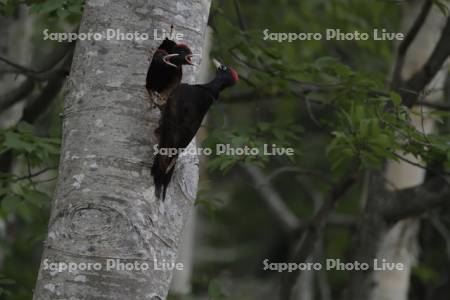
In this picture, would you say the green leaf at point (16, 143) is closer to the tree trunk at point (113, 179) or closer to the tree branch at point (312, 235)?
the tree trunk at point (113, 179)

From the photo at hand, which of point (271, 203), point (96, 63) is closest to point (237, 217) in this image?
point (271, 203)

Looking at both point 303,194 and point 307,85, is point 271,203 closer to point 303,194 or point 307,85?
point 303,194

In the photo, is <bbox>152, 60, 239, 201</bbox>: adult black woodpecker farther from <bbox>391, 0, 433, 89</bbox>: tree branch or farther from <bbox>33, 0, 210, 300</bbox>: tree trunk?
<bbox>391, 0, 433, 89</bbox>: tree branch

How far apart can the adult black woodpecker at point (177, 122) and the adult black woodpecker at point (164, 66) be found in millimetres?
60

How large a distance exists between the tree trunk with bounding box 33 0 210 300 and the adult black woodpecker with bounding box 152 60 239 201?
5 cm

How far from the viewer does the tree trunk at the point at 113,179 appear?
10.2 feet

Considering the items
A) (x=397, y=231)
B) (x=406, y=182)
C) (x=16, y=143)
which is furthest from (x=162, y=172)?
(x=406, y=182)

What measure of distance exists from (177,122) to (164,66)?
0.32 metres

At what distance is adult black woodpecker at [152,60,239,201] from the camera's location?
130 inches

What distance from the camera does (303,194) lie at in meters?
12.4

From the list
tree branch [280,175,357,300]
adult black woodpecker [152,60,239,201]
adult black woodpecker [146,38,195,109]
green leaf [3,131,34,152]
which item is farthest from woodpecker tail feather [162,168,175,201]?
tree branch [280,175,357,300]

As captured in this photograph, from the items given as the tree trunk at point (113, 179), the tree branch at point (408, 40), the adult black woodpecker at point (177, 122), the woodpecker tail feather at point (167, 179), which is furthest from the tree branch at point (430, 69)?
the woodpecker tail feather at point (167, 179)

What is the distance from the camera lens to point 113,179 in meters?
3.21

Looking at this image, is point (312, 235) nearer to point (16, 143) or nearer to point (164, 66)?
point (16, 143)
